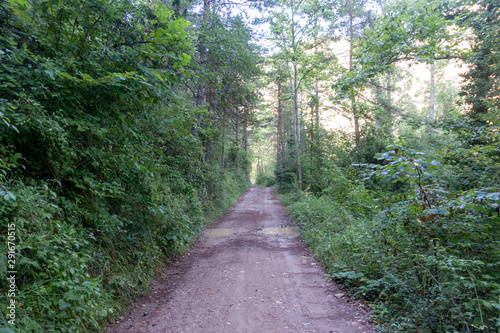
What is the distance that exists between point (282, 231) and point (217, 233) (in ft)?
8.20

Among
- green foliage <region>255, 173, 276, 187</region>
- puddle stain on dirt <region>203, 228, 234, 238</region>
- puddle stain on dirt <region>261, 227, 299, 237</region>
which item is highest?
green foliage <region>255, 173, 276, 187</region>

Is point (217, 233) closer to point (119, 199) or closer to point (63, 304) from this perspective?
point (119, 199)

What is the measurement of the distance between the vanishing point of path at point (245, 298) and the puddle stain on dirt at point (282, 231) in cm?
203

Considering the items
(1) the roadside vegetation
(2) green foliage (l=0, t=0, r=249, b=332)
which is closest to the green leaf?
(2) green foliage (l=0, t=0, r=249, b=332)

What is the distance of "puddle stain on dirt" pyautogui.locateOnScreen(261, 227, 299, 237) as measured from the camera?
9.28m

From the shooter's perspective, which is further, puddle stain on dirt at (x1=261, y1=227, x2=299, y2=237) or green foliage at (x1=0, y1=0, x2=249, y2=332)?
puddle stain on dirt at (x1=261, y1=227, x2=299, y2=237)

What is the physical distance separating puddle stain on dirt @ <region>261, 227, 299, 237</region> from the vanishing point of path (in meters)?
2.03

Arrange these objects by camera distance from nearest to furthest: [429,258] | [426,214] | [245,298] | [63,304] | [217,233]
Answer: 1. [63,304]
2. [429,258]
3. [426,214]
4. [245,298]
5. [217,233]

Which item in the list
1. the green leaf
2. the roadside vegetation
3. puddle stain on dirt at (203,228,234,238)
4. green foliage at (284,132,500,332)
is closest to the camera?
the green leaf

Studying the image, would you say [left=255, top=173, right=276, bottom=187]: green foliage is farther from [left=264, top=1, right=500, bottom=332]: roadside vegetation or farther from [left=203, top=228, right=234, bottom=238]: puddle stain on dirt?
[left=203, top=228, right=234, bottom=238]: puddle stain on dirt

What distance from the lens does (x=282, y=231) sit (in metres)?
9.70

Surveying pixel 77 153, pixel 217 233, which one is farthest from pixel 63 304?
pixel 217 233

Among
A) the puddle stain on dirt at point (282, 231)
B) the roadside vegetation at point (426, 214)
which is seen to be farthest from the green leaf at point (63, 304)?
the puddle stain on dirt at point (282, 231)

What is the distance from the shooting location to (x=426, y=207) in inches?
146
